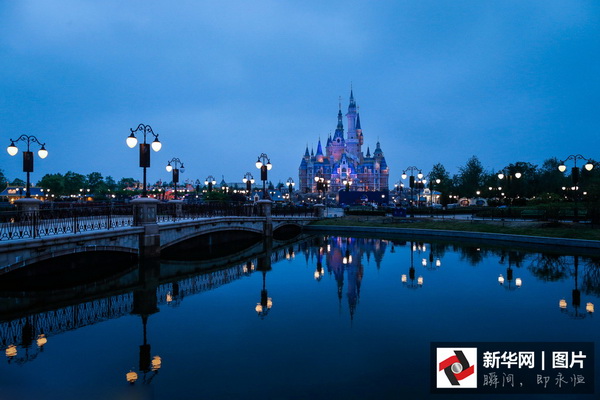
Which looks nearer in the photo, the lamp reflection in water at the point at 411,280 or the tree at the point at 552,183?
the lamp reflection in water at the point at 411,280

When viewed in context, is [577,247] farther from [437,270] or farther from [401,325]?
[401,325]

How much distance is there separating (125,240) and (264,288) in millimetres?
7189

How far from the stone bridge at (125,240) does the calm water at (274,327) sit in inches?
51.3

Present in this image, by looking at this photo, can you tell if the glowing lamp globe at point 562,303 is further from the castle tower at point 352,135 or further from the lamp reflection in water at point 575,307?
the castle tower at point 352,135

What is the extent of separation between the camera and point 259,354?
932 centimetres

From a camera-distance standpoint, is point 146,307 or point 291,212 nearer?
point 146,307

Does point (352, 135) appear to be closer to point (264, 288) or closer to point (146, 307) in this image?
point (264, 288)

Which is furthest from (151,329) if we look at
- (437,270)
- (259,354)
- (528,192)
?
(528,192)

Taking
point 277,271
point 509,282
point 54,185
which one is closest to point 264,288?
point 277,271

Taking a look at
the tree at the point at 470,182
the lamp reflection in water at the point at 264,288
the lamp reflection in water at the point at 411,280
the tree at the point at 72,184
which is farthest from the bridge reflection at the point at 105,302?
the tree at the point at 72,184

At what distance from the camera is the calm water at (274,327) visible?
783cm

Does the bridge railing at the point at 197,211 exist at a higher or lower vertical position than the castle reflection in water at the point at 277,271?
higher

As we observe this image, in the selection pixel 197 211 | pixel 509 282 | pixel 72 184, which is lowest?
pixel 509 282

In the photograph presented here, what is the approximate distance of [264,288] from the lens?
55.8ft
